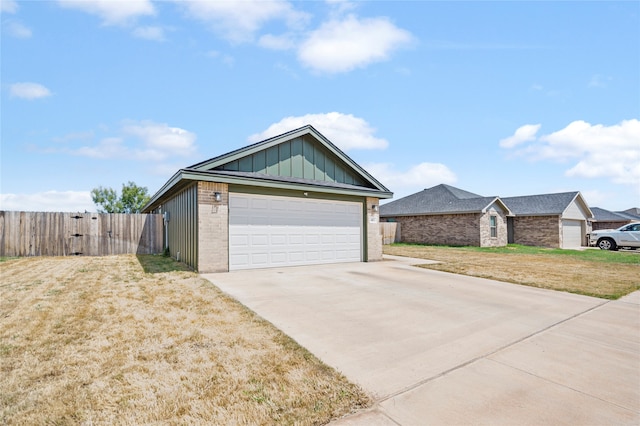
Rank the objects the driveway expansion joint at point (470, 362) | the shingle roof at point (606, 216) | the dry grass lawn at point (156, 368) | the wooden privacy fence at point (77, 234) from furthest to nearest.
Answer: the shingle roof at point (606, 216) → the wooden privacy fence at point (77, 234) → the driveway expansion joint at point (470, 362) → the dry grass lawn at point (156, 368)

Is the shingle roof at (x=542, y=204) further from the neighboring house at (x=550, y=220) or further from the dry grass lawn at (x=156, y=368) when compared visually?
the dry grass lawn at (x=156, y=368)

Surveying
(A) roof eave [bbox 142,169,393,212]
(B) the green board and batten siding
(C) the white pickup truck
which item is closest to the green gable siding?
(A) roof eave [bbox 142,169,393,212]

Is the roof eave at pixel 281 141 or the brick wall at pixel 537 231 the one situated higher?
the roof eave at pixel 281 141

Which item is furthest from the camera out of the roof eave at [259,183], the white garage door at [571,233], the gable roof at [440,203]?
the white garage door at [571,233]

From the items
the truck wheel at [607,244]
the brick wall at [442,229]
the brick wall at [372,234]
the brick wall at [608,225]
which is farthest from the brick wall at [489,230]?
the brick wall at [608,225]

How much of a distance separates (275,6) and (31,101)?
509 inches

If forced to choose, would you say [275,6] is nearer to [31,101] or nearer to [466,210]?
[31,101]

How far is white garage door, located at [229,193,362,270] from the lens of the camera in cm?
960

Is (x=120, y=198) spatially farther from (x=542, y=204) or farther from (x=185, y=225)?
(x=542, y=204)

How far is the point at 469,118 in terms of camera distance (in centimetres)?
1394

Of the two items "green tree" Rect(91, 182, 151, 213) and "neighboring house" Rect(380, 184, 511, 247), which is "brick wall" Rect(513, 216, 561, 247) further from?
"green tree" Rect(91, 182, 151, 213)

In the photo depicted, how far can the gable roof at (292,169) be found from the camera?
926 cm

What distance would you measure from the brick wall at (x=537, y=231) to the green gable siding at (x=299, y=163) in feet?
60.5

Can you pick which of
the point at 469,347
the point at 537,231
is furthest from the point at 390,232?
the point at 469,347
